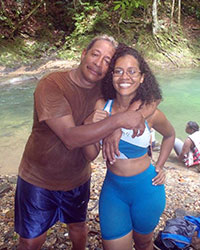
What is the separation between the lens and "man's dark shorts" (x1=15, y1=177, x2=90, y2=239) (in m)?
2.30

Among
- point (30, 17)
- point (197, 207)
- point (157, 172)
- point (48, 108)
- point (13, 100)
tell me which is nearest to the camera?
point (48, 108)

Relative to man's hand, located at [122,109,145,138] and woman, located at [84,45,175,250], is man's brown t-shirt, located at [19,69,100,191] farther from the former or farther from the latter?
man's hand, located at [122,109,145,138]

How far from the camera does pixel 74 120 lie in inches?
91.4

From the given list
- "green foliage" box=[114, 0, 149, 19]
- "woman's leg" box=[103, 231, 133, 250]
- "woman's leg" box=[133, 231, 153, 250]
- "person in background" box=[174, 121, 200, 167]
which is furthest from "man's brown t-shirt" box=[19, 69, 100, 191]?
"person in background" box=[174, 121, 200, 167]

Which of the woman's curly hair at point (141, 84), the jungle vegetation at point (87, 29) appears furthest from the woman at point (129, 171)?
the jungle vegetation at point (87, 29)

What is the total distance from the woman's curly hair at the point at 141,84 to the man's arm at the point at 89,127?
294 millimetres

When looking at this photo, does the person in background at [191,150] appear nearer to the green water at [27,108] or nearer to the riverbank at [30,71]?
the green water at [27,108]

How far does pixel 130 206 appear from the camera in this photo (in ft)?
7.63

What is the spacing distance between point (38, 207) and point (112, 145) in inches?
32.2

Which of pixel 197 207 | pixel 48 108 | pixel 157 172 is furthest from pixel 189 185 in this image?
pixel 48 108

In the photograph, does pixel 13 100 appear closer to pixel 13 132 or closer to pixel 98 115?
pixel 13 132

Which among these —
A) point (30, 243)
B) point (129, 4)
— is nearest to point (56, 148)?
point (30, 243)

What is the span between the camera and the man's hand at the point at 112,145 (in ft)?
7.07

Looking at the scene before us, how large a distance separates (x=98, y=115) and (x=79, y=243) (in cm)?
130
